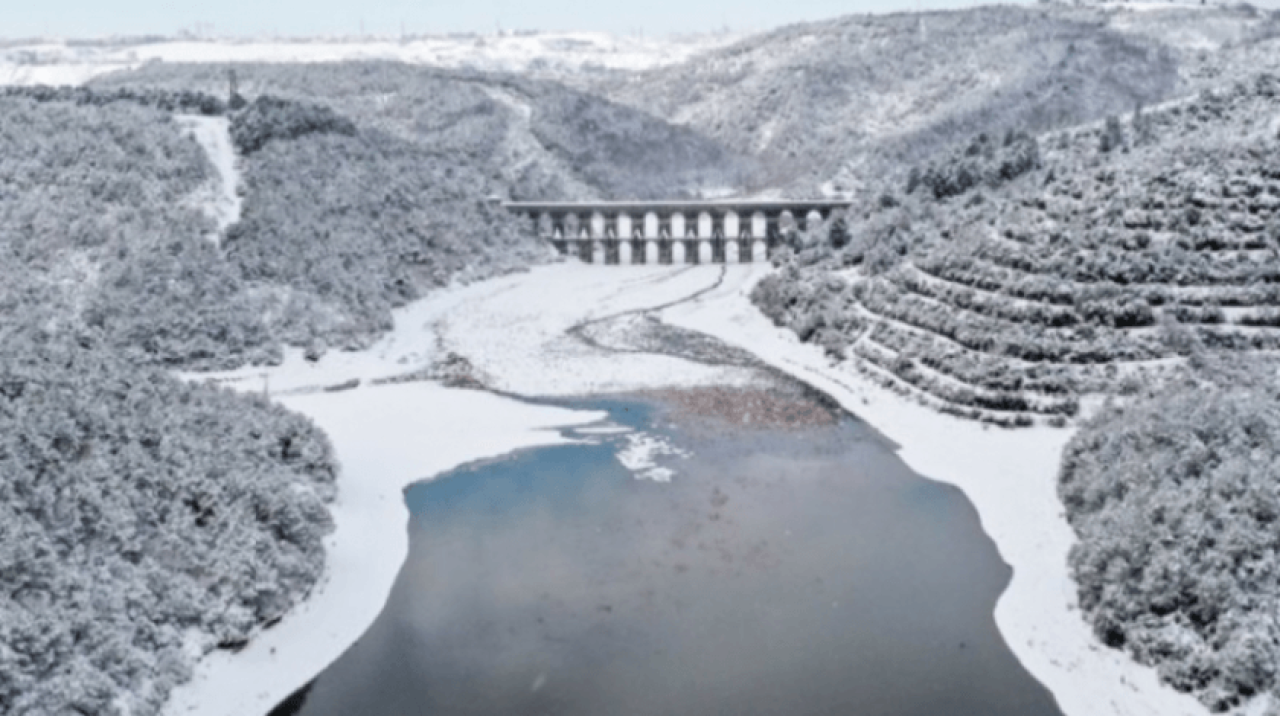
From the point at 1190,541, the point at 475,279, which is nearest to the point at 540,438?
the point at 1190,541

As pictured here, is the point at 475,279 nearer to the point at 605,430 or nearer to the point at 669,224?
the point at 669,224

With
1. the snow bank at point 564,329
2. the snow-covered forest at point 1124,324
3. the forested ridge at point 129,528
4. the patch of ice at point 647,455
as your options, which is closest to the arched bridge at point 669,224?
the snow bank at point 564,329

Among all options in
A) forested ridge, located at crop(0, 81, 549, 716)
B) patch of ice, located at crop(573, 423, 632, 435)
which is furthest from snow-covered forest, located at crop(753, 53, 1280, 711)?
forested ridge, located at crop(0, 81, 549, 716)

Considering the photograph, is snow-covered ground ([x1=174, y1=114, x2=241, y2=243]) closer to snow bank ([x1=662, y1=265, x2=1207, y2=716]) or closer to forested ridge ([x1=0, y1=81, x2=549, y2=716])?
forested ridge ([x1=0, y1=81, x2=549, y2=716])

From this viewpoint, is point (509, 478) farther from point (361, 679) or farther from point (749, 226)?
point (749, 226)

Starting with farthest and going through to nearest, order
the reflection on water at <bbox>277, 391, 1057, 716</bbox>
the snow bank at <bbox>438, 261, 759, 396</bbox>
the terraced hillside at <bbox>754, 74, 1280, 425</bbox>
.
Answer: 1. the snow bank at <bbox>438, 261, 759, 396</bbox>
2. the terraced hillside at <bbox>754, 74, 1280, 425</bbox>
3. the reflection on water at <bbox>277, 391, 1057, 716</bbox>

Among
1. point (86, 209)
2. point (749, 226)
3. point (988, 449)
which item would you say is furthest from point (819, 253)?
point (86, 209)

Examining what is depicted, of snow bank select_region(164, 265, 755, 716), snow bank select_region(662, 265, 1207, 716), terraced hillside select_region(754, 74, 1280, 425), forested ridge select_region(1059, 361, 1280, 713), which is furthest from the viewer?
terraced hillside select_region(754, 74, 1280, 425)
